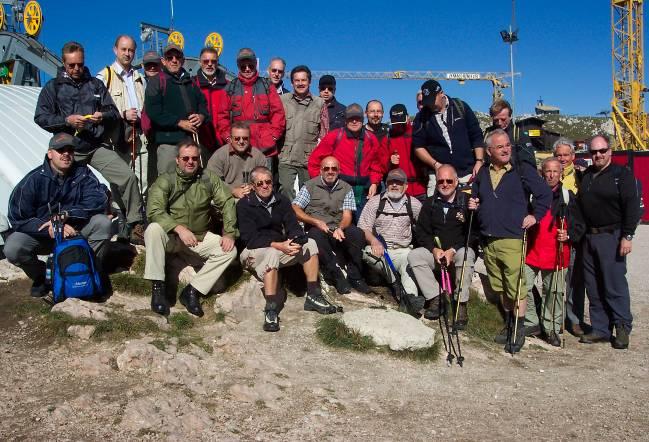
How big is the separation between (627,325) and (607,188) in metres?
1.77

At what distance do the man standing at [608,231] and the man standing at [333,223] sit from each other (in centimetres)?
288

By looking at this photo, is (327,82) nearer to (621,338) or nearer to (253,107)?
(253,107)

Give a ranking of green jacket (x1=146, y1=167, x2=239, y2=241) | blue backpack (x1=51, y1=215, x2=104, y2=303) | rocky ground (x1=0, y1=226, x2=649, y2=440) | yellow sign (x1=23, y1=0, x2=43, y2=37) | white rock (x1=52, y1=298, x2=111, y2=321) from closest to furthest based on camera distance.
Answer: rocky ground (x1=0, y1=226, x2=649, y2=440) → white rock (x1=52, y1=298, x2=111, y2=321) → blue backpack (x1=51, y1=215, x2=104, y2=303) → green jacket (x1=146, y1=167, x2=239, y2=241) → yellow sign (x1=23, y1=0, x2=43, y2=37)

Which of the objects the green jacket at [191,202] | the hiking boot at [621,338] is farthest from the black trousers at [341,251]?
the hiking boot at [621,338]

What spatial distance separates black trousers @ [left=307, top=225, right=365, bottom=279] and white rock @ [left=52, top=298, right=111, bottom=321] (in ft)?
8.77

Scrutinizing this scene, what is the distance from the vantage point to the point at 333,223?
301 inches

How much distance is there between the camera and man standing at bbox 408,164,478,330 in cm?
712

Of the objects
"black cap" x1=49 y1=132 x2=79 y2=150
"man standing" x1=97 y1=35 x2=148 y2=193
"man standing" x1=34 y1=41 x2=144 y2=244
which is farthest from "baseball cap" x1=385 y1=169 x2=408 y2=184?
"black cap" x1=49 y1=132 x2=79 y2=150

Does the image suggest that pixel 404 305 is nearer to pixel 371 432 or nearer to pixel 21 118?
pixel 371 432

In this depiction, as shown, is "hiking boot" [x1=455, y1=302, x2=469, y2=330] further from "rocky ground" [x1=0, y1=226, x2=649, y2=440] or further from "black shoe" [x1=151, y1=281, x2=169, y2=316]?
"black shoe" [x1=151, y1=281, x2=169, y2=316]

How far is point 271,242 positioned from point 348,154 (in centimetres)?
183

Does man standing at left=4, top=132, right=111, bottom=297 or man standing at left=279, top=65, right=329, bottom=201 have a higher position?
man standing at left=279, top=65, right=329, bottom=201

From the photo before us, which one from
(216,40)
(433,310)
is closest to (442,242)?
(433,310)

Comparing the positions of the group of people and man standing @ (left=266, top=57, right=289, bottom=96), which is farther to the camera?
man standing @ (left=266, top=57, right=289, bottom=96)
